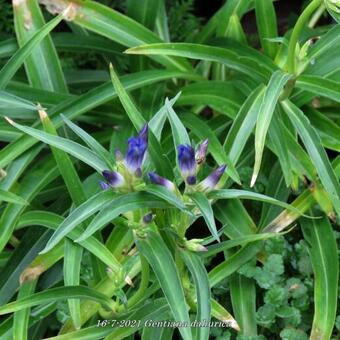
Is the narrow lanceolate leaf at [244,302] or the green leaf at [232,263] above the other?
the green leaf at [232,263]

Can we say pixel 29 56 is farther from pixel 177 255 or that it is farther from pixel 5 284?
pixel 177 255

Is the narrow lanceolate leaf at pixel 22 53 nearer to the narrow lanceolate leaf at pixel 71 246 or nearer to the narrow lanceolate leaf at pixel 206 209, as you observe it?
the narrow lanceolate leaf at pixel 71 246

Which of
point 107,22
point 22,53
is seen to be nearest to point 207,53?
point 107,22

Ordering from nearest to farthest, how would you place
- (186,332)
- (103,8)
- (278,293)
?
1. (186,332)
2. (278,293)
3. (103,8)

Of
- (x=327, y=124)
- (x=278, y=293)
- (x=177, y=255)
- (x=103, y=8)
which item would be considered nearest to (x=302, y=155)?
(x=327, y=124)

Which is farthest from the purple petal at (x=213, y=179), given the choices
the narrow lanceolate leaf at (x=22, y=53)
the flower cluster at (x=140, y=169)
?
the narrow lanceolate leaf at (x=22, y=53)

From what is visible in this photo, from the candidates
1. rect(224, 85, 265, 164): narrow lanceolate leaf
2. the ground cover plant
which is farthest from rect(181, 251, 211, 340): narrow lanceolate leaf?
rect(224, 85, 265, 164): narrow lanceolate leaf

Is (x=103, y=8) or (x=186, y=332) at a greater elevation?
(x=103, y=8)
